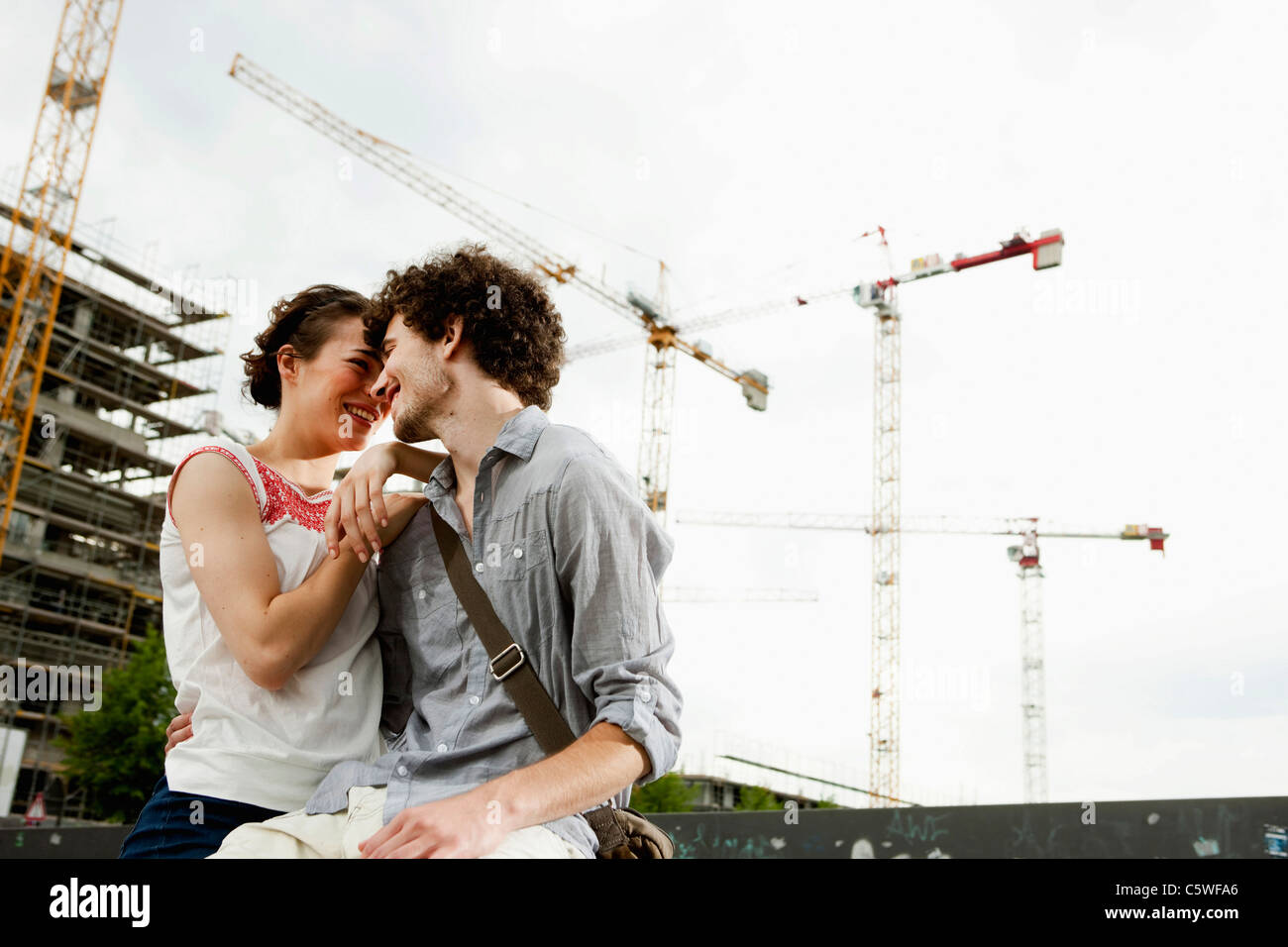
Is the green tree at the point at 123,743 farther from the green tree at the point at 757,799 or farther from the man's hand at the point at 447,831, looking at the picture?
the man's hand at the point at 447,831

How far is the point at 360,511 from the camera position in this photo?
2.41m

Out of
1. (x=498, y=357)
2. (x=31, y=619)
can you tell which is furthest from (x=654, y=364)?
(x=498, y=357)

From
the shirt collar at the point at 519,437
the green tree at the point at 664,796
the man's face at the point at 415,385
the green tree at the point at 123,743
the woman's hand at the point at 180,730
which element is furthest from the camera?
the green tree at the point at 664,796

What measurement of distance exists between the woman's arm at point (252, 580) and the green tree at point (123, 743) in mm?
29051

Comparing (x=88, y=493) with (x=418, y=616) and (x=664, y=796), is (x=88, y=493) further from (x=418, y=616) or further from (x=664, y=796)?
(x=418, y=616)

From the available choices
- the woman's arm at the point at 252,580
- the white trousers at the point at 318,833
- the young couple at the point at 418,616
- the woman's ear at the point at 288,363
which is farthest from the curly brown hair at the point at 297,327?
the white trousers at the point at 318,833

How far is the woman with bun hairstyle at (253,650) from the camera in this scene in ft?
7.84

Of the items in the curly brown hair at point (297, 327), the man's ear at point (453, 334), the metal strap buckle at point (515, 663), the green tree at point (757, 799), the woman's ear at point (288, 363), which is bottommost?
the green tree at point (757, 799)

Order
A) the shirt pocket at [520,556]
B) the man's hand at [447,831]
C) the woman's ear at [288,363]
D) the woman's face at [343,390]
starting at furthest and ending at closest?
the woman's ear at [288,363] < the woman's face at [343,390] < the shirt pocket at [520,556] < the man's hand at [447,831]

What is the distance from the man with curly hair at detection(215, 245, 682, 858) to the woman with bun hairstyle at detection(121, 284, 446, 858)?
3.7 inches

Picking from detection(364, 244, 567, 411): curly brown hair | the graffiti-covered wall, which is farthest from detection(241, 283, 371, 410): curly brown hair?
the graffiti-covered wall

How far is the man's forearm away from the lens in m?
1.79
